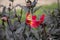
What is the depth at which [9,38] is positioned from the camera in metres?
2.27

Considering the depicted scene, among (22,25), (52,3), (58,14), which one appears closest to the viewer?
(22,25)

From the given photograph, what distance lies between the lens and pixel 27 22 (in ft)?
7.23

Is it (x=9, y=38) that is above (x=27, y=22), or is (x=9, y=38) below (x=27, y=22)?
below

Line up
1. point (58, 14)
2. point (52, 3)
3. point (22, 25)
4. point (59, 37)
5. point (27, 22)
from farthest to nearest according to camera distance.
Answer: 1. point (52, 3)
2. point (58, 14)
3. point (59, 37)
4. point (22, 25)
5. point (27, 22)

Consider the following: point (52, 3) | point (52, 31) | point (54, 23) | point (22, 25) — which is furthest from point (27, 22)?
point (52, 3)

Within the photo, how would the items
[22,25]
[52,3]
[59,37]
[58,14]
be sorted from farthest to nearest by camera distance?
[52,3], [58,14], [59,37], [22,25]

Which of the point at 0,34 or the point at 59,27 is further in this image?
the point at 59,27

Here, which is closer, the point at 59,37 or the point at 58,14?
the point at 59,37

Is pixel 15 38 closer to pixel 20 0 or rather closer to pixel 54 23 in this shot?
pixel 54 23

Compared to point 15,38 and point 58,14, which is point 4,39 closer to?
point 15,38

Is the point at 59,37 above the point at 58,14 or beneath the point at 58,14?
beneath

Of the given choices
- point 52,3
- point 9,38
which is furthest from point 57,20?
point 52,3

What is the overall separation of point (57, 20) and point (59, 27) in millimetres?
99

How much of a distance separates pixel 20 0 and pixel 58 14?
310 cm
